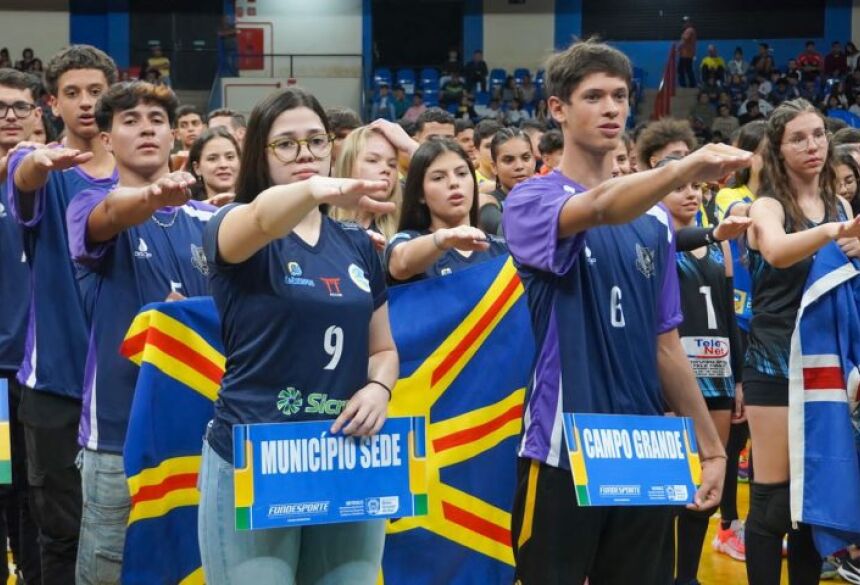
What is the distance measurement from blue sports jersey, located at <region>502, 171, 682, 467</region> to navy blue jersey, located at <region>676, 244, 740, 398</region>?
2.05 m

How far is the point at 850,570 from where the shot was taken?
5.95 m

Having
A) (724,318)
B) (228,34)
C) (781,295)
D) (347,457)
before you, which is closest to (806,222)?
(781,295)

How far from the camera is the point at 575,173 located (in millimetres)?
3443

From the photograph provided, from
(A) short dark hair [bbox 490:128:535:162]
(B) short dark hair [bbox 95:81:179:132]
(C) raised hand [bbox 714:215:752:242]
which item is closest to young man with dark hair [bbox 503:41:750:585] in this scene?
(C) raised hand [bbox 714:215:752:242]

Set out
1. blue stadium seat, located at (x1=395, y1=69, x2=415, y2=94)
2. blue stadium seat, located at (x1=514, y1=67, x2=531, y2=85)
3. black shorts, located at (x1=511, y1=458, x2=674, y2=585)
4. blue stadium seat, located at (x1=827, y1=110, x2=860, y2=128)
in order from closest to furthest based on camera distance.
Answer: black shorts, located at (x1=511, y1=458, x2=674, y2=585)
blue stadium seat, located at (x1=827, y1=110, x2=860, y2=128)
blue stadium seat, located at (x1=395, y1=69, x2=415, y2=94)
blue stadium seat, located at (x1=514, y1=67, x2=531, y2=85)

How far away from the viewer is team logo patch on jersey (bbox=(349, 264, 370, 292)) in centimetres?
302

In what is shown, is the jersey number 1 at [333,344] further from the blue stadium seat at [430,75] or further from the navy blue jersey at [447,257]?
the blue stadium seat at [430,75]

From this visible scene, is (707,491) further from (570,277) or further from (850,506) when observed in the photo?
(850,506)

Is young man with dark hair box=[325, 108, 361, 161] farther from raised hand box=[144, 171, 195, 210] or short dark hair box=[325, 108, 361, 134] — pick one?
raised hand box=[144, 171, 195, 210]

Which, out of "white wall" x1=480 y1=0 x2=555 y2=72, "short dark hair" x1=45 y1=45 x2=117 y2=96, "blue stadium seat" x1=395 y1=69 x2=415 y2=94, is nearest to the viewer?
"short dark hair" x1=45 y1=45 x2=117 y2=96

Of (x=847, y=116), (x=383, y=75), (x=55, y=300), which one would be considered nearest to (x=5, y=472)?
(x=55, y=300)

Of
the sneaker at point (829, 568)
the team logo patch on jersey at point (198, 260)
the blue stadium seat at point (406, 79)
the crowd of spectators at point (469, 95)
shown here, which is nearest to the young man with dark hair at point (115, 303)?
the team logo patch on jersey at point (198, 260)

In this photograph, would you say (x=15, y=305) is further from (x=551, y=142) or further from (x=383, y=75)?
(x=383, y=75)

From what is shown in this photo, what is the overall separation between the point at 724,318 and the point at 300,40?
2033 centimetres
